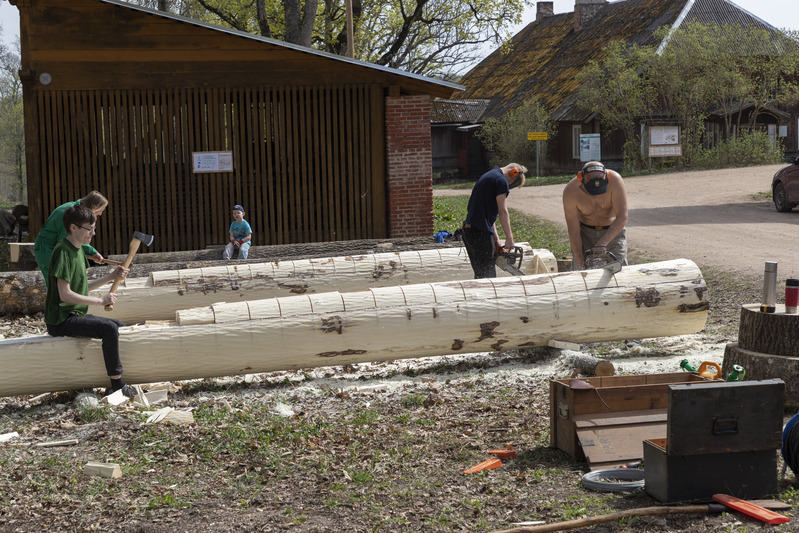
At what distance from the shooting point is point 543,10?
5381cm

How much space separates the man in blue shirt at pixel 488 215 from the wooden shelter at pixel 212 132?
6.88 meters

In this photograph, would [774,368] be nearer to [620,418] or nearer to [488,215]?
[620,418]

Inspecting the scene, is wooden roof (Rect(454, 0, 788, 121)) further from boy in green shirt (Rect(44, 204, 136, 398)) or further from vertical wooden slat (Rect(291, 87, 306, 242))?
boy in green shirt (Rect(44, 204, 136, 398))

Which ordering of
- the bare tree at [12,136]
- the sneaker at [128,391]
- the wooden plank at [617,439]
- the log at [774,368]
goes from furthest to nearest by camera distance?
→ the bare tree at [12,136] < the sneaker at [128,391] < the log at [774,368] < the wooden plank at [617,439]

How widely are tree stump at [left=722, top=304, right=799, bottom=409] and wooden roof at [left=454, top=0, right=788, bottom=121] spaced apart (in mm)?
33347

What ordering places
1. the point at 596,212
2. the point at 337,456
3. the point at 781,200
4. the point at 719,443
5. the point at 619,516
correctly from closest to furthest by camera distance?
the point at 619,516 < the point at 719,443 < the point at 337,456 < the point at 596,212 < the point at 781,200

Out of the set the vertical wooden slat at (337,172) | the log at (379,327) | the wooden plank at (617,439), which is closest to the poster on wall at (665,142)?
the vertical wooden slat at (337,172)

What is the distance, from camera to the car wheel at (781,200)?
20188 millimetres

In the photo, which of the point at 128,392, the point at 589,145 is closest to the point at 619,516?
the point at 128,392

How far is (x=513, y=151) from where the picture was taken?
42.0 metres

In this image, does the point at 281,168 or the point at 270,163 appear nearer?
the point at 270,163

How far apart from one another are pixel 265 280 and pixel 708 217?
1294 centimetres

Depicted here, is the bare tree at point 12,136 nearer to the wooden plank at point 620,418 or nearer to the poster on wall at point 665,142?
the poster on wall at point 665,142

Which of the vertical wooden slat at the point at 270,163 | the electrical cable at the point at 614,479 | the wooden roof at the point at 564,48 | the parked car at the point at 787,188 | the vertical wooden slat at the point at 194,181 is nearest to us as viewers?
the electrical cable at the point at 614,479
